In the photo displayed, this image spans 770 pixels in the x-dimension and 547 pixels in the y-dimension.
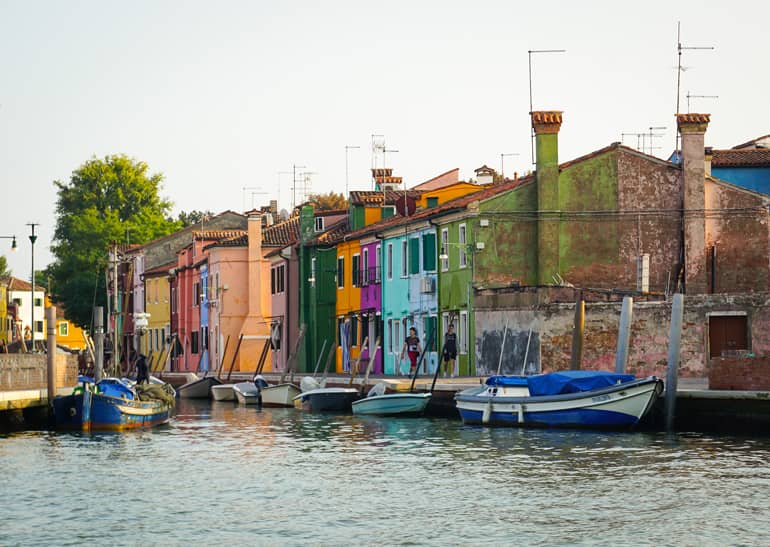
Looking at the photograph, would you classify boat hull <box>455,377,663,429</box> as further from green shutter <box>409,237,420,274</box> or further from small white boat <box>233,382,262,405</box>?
small white boat <box>233,382,262,405</box>

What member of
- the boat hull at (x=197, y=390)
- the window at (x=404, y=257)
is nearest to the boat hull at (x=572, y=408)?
the window at (x=404, y=257)

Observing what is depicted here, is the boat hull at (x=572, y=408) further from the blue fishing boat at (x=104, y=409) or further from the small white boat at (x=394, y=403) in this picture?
the blue fishing boat at (x=104, y=409)

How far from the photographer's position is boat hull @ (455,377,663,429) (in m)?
35.4

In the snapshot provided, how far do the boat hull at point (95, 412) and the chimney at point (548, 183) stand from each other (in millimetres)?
14482

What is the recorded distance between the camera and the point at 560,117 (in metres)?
48.2

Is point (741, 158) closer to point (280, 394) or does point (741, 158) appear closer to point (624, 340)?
point (280, 394)

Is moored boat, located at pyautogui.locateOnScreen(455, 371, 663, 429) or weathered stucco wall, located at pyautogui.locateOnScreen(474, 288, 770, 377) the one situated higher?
weathered stucco wall, located at pyautogui.locateOnScreen(474, 288, 770, 377)

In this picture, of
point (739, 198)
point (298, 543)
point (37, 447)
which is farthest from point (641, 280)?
point (298, 543)

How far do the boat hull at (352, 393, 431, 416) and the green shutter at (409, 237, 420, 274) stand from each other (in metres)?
11.1

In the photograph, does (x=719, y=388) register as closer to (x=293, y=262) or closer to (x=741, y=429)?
(x=741, y=429)

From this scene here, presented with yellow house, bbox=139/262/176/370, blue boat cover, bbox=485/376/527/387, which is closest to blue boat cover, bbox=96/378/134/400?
blue boat cover, bbox=485/376/527/387

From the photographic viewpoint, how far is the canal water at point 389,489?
21578mm

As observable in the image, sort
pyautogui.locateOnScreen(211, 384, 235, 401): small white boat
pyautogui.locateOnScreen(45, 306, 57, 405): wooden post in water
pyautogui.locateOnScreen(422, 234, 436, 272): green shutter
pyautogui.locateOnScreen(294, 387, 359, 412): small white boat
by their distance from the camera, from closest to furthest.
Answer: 1. pyautogui.locateOnScreen(45, 306, 57, 405): wooden post in water
2. pyautogui.locateOnScreen(294, 387, 359, 412): small white boat
3. pyautogui.locateOnScreen(422, 234, 436, 272): green shutter
4. pyautogui.locateOnScreen(211, 384, 235, 401): small white boat

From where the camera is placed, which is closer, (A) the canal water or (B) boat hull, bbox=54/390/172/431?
(A) the canal water
